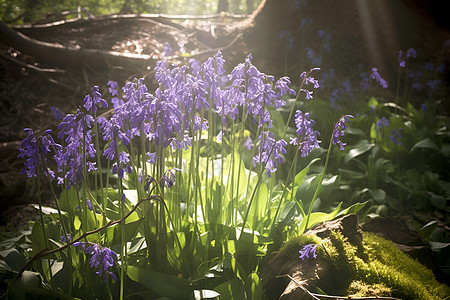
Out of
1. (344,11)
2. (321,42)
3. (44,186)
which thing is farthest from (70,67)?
(344,11)

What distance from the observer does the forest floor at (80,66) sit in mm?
4621

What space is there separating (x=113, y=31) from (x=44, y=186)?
3.95 meters

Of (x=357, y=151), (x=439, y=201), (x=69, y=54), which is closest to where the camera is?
(x=439, y=201)

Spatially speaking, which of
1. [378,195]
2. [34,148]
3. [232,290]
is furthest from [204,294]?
[378,195]

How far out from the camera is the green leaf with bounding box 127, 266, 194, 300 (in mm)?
1967

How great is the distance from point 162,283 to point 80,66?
17.2 feet

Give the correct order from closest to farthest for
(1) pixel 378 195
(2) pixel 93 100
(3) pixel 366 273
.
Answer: (2) pixel 93 100
(3) pixel 366 273
(1) pixel 378 195

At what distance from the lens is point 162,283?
6.58ft

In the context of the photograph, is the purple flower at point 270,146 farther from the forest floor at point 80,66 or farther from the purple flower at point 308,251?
the forest floor at point 80,66

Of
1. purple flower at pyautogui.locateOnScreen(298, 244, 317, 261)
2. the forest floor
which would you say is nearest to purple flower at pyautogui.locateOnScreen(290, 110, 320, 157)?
purple flower at pyautogui.locateOnScreen(298, 244, 317, 261)

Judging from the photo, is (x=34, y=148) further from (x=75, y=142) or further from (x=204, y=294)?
(x=204, y=294)

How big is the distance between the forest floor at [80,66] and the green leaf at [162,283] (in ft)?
8.13

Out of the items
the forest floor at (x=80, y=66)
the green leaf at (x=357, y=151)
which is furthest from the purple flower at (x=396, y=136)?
the forest floor at (x=80, y=66)

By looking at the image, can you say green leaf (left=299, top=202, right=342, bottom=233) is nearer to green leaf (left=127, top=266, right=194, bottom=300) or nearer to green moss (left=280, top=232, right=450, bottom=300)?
green moss (left=280, top=232, right=450, bottom=300)
